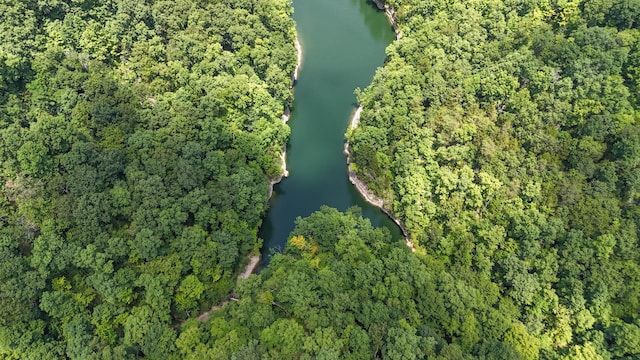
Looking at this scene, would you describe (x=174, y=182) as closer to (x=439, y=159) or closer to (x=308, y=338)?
(x=308, y=338)

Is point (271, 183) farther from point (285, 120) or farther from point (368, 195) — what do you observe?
point (368, 195)

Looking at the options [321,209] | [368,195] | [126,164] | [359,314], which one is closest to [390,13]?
[368,195]

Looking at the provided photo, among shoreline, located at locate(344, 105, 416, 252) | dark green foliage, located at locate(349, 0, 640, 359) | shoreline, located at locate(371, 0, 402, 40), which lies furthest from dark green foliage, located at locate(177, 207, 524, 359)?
shoreline, located at locate(371, 0, 402, 40)

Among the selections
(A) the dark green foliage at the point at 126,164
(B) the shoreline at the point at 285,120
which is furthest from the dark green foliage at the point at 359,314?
(B) the shoreline at the point at 285,120

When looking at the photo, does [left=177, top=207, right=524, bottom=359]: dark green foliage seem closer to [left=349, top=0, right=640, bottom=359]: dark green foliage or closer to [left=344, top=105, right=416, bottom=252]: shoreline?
[left=349, top=0, right=640, bottom=359]: dark green foliage

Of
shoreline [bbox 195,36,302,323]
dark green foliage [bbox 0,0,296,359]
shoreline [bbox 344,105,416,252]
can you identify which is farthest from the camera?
shoreline [bbox 344,105,416,252]

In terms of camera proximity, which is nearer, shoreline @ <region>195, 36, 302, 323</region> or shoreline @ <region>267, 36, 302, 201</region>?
shoreline @ <region>195, 36, 302, 323</region>

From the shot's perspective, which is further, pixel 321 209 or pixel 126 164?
pixel 321 209

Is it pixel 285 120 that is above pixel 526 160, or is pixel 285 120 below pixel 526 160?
below

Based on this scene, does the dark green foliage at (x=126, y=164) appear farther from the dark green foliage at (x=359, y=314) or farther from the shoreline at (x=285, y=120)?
the dark green foliage at (x=359, y=314)
